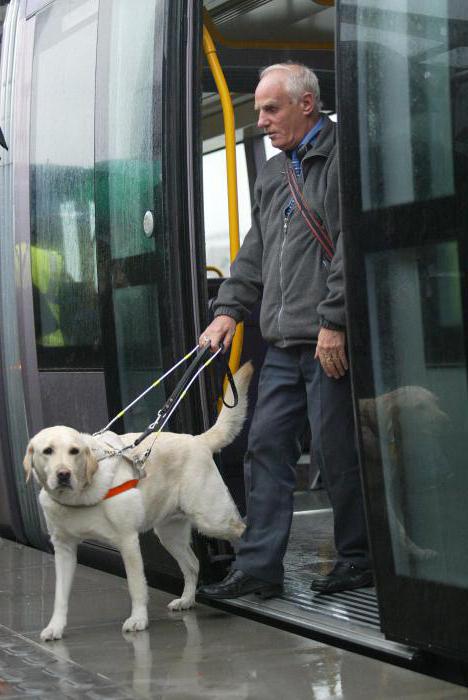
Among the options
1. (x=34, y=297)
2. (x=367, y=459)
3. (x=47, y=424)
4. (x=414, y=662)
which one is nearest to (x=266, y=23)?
(x=34, y=297)

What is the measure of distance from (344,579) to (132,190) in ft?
6.61

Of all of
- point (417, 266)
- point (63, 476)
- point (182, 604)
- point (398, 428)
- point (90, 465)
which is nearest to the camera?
point (417, 266)

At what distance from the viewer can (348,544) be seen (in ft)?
16.3

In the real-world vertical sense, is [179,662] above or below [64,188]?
below

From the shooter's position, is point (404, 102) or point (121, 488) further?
point (121, 488)

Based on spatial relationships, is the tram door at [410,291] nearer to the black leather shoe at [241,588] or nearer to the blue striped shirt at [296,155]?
the blue striped shirt at [296,155]

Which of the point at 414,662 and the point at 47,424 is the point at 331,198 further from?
the point at 47,424

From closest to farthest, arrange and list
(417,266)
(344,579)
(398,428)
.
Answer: (417,266), (398,428), (344,579)

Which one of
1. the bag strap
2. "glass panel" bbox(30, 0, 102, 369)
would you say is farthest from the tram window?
the bag strap

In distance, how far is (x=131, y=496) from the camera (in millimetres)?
4867

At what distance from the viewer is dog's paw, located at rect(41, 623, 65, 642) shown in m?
4.77

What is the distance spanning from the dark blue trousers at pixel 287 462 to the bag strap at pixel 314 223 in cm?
42

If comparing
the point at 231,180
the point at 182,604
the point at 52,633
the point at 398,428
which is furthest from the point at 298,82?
the point at 52,633

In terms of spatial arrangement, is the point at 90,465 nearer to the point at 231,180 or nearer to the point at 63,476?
the point at 63,476
